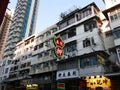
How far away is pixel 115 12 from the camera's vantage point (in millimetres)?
21422

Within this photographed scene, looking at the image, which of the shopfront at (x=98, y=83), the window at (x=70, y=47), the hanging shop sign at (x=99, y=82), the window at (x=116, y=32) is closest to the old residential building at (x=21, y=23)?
the window at (x=70, y=47)

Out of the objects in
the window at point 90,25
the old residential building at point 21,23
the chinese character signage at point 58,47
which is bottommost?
the chinese character signage at point 58,47

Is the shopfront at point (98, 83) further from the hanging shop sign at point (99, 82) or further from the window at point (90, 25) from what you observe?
the window at point (90, 25)

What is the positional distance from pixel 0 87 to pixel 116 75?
4033 centimetres

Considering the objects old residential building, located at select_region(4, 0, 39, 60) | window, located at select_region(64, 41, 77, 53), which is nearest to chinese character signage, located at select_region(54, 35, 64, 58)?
window, located at select_region(64, 41, 77, 53)

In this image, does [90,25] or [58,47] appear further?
[90,25]

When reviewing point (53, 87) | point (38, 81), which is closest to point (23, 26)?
point (38, 81)

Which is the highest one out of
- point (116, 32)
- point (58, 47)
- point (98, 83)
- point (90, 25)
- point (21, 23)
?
point (21, 23)

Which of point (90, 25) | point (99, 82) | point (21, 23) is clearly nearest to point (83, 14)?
point (90, 25)

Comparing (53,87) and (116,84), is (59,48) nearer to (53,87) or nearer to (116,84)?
(116,84)

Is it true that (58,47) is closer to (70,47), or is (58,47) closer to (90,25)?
(70,47)

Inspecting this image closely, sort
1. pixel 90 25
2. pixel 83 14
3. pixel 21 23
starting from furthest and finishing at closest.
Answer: pixel 21 23, pixel 83 14, pixel 90 25

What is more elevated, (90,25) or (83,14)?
(83,14)

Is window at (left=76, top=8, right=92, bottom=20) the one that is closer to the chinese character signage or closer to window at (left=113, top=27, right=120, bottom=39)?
window at (left=113, top=27, right=120, bottom=39)
